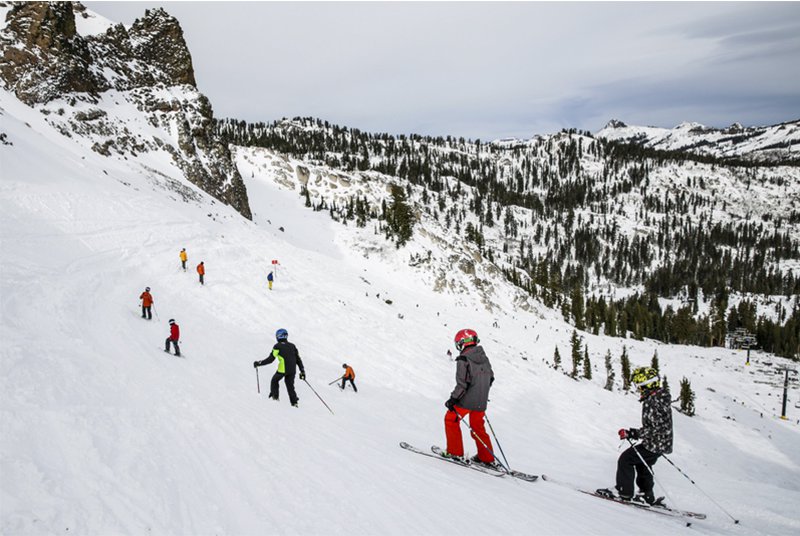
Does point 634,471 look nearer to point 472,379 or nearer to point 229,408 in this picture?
point 472,379

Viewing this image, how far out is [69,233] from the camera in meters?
22.0

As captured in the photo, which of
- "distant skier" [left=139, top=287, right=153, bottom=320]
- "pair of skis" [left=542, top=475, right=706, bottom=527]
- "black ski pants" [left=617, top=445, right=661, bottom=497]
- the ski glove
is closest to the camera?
"pair of skis" [left=542, top=475, right=706, bottom=527]

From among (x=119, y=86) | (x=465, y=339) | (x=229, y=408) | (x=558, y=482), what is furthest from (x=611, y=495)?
(x=119, y=86)

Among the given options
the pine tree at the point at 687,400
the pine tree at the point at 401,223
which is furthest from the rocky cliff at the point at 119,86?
the pine tree at the point at 687,400

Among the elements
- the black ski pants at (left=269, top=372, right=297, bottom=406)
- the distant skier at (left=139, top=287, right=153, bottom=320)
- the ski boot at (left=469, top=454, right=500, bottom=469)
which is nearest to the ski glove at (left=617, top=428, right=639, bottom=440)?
the ski boot at (left=469, top=454, right=500, bottom=469)

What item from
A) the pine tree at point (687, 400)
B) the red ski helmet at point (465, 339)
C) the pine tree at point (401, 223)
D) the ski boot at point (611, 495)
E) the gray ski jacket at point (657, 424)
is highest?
the pine tree at point (401, 223)

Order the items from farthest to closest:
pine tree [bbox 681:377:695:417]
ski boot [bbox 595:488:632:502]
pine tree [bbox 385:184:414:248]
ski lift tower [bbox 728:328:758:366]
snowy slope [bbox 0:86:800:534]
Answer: ski lift tower [bbox 728:328:758:366], pine tree [bbox 385:184:414:248], pine tree [bbox 681:377:695:417], ski boot [bbox 595:488:632:502], snowy slope [bbox 0:86:800:534]

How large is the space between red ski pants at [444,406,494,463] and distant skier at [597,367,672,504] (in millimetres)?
2497

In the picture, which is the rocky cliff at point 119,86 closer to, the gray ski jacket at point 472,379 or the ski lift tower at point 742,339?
the gray ski jacket at point 472,379

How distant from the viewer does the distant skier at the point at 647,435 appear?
23.8 feet

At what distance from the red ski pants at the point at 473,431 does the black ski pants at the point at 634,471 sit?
251 cm

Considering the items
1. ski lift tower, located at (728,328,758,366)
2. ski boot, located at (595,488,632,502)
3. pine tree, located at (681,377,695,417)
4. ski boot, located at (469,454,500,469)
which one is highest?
ski boot, located at (469,454,500,469)

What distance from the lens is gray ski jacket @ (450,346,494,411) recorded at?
7484 mm

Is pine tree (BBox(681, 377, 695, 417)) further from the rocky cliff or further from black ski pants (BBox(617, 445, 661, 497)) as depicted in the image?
the rocky cliff
